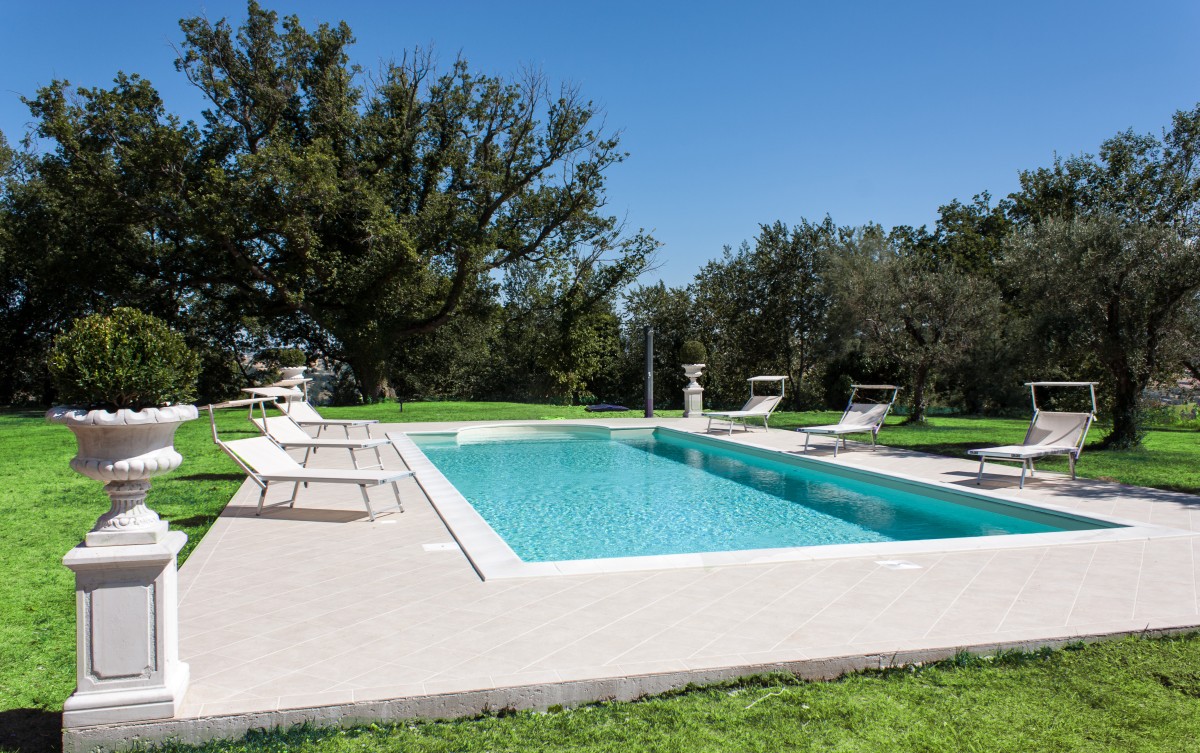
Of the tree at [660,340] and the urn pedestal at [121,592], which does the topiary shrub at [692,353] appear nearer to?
the tree at [660,340]

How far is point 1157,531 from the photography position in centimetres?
588

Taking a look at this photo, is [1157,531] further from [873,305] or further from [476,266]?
[476,266]

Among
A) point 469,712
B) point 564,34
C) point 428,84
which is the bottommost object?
point 469,712

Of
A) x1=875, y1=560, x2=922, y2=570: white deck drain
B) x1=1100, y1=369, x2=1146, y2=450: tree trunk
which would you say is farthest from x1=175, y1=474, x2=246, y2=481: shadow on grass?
x1=1100, y1=369, x2=1146, y2=450: tree trunk

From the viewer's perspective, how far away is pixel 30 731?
9.44ft

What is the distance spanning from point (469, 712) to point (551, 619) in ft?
3.14

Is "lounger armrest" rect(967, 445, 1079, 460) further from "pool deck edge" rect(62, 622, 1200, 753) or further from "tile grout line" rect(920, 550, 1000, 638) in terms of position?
"pool deck edge" rect(62, 622, 1200, 753)

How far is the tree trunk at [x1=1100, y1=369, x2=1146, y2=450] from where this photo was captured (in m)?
10.7

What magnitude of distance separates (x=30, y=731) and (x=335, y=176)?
20510 mm

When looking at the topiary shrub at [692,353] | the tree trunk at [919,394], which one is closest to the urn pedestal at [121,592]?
the topiary shrub at [692,353]

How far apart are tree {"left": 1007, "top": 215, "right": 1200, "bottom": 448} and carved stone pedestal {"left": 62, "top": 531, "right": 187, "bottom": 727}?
1093cm

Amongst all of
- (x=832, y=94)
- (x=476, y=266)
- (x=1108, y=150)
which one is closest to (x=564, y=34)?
(x=832, y=94)

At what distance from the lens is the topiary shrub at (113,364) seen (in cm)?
285

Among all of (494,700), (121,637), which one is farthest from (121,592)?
(494,700)
